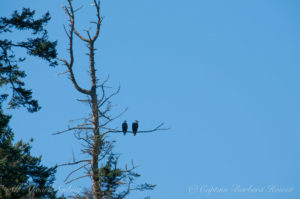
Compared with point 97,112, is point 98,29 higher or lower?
higher

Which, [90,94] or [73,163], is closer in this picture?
[73,163]

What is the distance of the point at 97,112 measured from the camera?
600 inches

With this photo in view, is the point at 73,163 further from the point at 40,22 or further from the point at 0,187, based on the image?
the point at 40,22

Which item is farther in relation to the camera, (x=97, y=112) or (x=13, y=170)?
(x=97, y=112)

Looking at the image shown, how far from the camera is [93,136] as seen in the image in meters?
14.7

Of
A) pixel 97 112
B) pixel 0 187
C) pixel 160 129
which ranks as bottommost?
pixel 0 187

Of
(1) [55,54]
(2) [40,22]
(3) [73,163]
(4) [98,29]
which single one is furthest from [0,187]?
(4) [98,29]

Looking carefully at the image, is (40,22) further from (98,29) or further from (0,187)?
(0,187)

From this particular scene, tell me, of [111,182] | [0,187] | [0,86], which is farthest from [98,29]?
[0,187]

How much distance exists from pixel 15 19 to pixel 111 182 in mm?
6031

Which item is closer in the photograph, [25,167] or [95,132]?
[95,132]

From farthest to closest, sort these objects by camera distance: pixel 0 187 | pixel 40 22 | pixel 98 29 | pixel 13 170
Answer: pixel 98 29 < pixel 40 22 < pixel 13 170 < pixel 0 187

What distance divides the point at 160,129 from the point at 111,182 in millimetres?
2320

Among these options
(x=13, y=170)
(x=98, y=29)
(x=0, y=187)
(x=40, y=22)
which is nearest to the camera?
(x=0, y=187)
